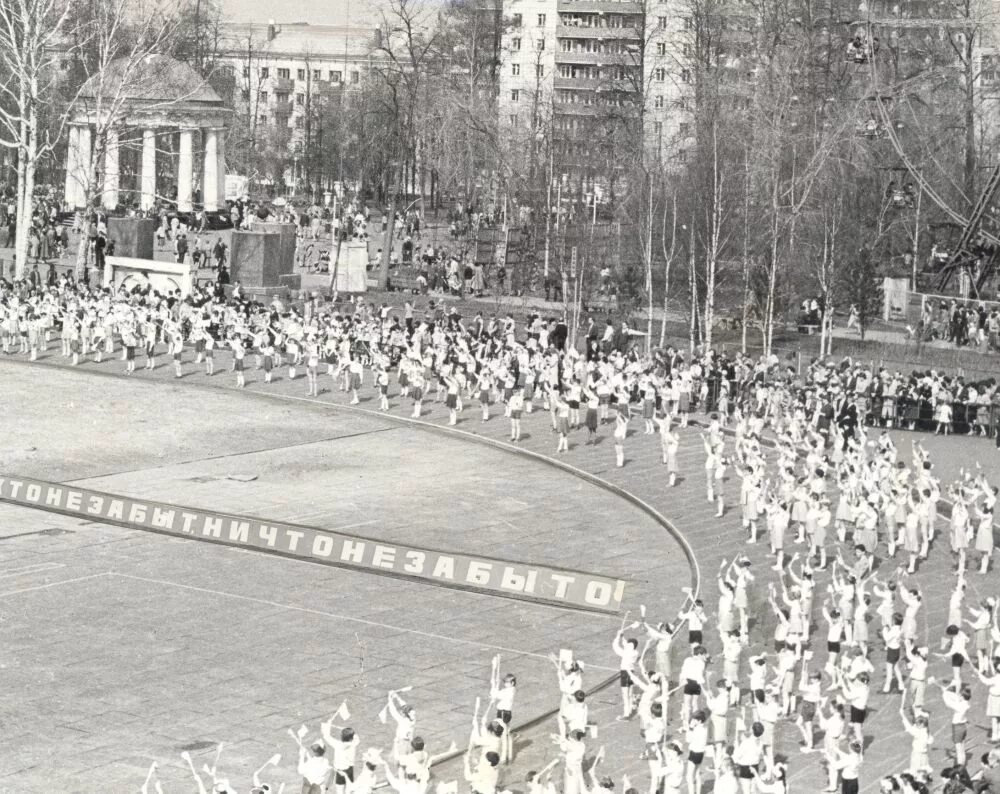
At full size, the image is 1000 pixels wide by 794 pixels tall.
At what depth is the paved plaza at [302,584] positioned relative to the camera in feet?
71.3

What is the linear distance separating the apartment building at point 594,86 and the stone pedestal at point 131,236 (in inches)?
583

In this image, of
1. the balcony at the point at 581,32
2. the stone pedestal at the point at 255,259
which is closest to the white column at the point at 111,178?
the stone pedestal at the point at 255,259

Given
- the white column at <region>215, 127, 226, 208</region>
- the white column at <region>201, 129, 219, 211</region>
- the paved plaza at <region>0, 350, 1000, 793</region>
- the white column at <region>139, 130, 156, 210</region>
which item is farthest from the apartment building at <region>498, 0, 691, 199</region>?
the paved plaza at <region>0, 350, 1000, 793</region>

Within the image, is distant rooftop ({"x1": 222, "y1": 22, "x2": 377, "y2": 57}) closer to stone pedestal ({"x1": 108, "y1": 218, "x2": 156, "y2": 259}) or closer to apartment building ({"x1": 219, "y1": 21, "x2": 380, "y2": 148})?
apartment building ({"x1": 219, "y1": 21, "x2": 380, "y2": 148})

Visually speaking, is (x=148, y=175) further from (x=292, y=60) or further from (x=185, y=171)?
(x=292, y=60)

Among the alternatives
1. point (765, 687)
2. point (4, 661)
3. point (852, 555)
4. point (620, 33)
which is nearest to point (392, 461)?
point (852, 555)

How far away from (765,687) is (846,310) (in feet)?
130

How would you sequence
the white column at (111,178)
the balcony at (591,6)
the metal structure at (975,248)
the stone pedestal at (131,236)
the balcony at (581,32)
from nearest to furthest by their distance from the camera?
1. the metal structure at (975,248)
2. the stone pedestal at (131,236)
3. the white column at (111,178)
4. the balcony at (591,6)
5. the balcony at (581,32)

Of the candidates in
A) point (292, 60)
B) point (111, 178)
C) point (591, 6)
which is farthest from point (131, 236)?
point (292, 60)

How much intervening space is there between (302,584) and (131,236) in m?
37.8

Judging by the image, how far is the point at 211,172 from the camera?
7688 centimetres

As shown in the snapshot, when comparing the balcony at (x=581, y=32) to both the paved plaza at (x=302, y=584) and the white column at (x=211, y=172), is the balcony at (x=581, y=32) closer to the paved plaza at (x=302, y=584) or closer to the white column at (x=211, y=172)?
the white column at (x=211, y=172)

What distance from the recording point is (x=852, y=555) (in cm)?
2992

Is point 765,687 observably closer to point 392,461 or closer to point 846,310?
point 392,461
